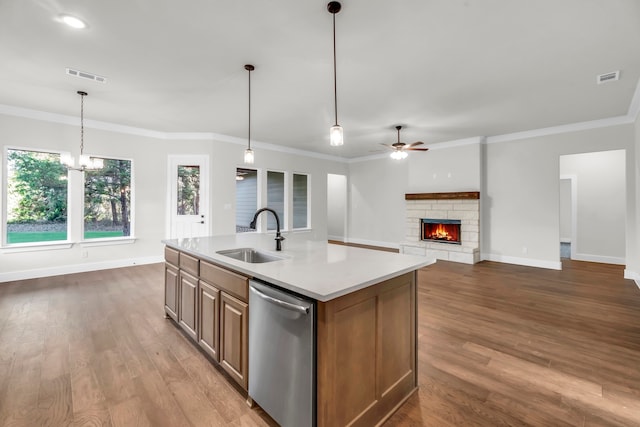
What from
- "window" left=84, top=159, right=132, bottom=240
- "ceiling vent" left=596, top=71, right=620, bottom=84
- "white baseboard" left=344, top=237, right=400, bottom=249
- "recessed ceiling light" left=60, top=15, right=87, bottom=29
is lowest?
"white baseboard" left=344, top=237, right=400, bottom=249

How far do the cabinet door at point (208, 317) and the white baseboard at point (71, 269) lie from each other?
4.23m

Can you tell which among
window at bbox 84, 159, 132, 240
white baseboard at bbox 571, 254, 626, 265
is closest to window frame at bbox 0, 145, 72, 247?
window at bbox 84, 159, 132, 240

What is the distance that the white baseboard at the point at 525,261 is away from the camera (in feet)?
18.1

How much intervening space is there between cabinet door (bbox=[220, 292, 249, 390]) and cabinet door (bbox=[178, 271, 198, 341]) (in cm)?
51

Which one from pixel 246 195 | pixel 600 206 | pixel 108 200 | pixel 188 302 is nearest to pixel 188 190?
pixel 108 200

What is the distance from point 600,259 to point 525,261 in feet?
6.13

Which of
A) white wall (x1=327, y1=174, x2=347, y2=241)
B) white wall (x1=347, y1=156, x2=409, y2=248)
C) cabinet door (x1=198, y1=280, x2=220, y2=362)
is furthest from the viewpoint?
white wall (x1=327, y1=174, x2=347, y2=241)

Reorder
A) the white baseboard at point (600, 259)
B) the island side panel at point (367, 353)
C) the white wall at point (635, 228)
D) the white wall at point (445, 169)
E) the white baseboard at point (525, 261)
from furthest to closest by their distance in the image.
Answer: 1. the white wall at point (445, 169)
2. the white baseboard at point (600, 259)
3. the white baseboard at point (525, 261)
4. the white wall at point (635, 228)
5. the island side panel at point (367, 353)

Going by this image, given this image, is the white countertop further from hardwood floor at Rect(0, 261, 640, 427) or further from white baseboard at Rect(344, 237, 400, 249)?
white baseboard at Rect(344, 237, 400, 249)

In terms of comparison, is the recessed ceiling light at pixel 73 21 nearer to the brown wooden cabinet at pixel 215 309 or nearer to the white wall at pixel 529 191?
the brown wooden cabinet at pixel 215 309

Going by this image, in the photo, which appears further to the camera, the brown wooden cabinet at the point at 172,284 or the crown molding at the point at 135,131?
the crown molding at the point at 135,131

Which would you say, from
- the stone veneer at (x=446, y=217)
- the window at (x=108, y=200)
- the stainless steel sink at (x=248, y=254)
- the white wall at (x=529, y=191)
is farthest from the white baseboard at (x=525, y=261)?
the window at (x=108, y=200)

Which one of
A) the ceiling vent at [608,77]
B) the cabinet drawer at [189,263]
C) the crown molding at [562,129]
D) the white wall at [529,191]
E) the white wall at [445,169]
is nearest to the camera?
the cabinet drawer at [189,263]

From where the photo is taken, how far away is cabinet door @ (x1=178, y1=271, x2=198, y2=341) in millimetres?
2449
